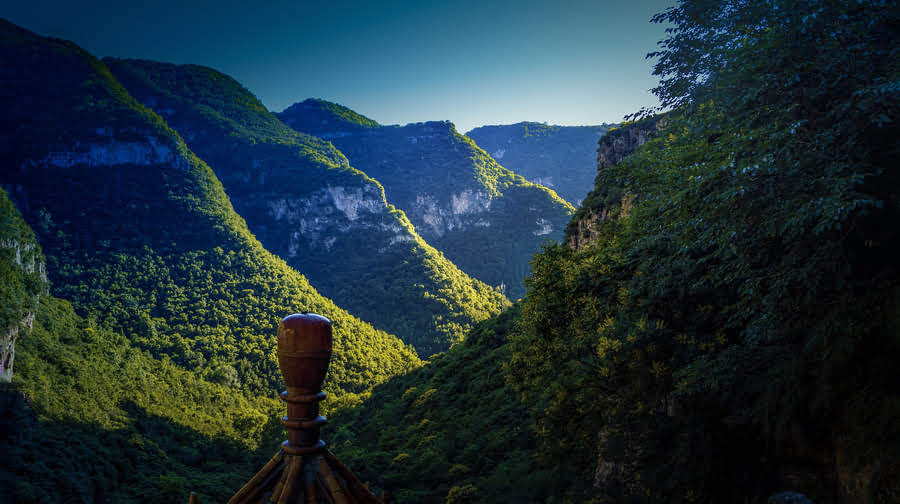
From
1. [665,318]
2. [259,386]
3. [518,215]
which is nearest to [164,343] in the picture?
[259,386]

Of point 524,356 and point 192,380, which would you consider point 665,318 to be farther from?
point 192,380

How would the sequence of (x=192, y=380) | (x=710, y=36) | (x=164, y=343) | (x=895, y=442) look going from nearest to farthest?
(x=895, y=442) < (x=710, y=36) < (x=192, y=380) < (x=164, y=343)

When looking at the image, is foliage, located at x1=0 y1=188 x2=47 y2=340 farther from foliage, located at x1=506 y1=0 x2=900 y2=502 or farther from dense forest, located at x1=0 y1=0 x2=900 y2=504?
foliage, located at x1=506 y1=0 x2=900 y2=502

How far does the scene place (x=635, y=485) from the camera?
7.67 m

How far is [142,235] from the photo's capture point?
91.3 m

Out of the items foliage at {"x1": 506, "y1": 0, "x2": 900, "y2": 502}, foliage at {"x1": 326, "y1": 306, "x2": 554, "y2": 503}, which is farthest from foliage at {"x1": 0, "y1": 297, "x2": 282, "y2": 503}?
foliage at {"x1": 506, "y1": 0, "x2": 900, "y2": 502}

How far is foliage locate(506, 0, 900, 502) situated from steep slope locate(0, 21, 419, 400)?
64.2m

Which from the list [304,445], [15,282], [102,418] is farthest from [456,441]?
[15,282]

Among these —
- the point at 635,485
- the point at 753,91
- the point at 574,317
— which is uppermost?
the point at 753,91

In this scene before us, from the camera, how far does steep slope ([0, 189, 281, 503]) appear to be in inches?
1359

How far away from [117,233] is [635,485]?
110 meters

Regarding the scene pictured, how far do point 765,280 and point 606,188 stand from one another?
22.6 metres

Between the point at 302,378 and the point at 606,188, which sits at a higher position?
the point at 606,188

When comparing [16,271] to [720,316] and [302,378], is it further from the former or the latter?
[720,316]
